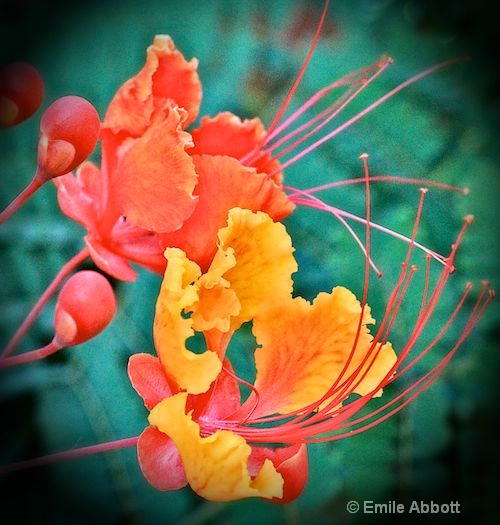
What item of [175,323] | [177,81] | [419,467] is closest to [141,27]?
[177,81]

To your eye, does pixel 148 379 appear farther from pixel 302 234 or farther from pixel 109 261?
pixel 302 234

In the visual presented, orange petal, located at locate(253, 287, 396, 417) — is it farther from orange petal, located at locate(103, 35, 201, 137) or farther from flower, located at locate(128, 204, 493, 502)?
orange petal, located at locate(103, 35, 201, 137)

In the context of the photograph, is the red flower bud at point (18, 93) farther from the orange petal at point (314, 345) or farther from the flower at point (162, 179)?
the orange petal at point (314, 345)

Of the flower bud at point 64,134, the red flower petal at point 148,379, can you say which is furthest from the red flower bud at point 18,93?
the red flower petal at point 148,379

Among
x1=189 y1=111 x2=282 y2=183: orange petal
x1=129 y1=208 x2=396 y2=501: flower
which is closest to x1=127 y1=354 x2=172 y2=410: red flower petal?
x1=129 y1=208 x2=396 y2=501: flower

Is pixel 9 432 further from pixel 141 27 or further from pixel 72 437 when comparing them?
pixel 141 27

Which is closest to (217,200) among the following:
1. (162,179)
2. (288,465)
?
(162,179)
